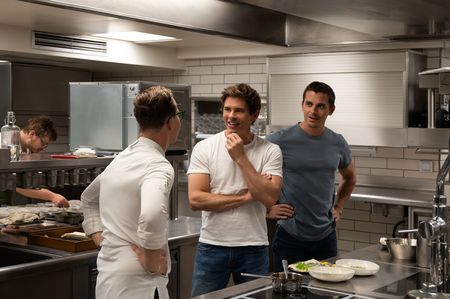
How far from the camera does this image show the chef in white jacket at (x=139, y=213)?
101 inches

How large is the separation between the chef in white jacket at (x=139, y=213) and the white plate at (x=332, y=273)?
617 millimetres

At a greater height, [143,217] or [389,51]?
[389,51]

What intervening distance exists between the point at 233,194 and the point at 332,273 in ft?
2.58

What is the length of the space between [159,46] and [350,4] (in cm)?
593

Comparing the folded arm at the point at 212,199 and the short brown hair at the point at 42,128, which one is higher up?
the short brown hair at the point at 42,128

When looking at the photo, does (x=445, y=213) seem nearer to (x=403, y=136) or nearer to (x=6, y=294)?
(x=6, y=294)

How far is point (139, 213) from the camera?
265 centimetres

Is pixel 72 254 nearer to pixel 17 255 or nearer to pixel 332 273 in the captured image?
pixel 17 255

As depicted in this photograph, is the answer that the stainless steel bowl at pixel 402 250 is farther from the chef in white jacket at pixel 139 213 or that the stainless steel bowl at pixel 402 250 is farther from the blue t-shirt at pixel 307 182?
the chef in white jacket at pixel 139 213

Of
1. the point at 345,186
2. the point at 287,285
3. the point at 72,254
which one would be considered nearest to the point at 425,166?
the point at 345,186

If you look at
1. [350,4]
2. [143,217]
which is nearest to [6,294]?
[143,217]

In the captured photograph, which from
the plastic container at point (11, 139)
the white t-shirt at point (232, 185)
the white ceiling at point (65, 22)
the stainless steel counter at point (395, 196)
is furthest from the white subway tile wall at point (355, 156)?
the plastic container at point (11, 139)

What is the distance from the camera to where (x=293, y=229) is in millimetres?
3809

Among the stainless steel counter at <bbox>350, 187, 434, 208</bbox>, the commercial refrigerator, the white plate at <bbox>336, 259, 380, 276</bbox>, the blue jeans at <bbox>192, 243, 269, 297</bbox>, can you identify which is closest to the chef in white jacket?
the blue jeans at <bbox>192, 243, 269, 297</bbox>
